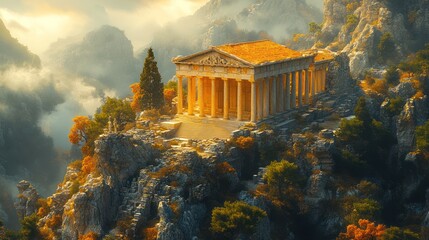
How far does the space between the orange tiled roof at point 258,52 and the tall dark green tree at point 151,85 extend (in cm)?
1243

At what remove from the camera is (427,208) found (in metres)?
118

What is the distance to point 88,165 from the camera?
10950 cm

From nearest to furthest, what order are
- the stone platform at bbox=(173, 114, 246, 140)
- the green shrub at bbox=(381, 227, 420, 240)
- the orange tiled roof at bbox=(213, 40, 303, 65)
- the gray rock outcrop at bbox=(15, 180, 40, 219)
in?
the green shrub at bbox=(381, 227, 420, 240)
the gray rock outcrop at bbox=(15, 180, 40, 219)
the stone platform at bbox=(173, 114, 246, 140)
the orange tiled roof at bbox=(213, 40, 303, 65)

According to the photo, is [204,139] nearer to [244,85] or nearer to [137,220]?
[244,85]

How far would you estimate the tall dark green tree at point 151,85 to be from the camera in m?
130

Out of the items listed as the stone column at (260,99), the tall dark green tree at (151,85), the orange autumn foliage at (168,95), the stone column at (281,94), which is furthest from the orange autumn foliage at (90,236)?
the orange autumn foliage at (168,95)

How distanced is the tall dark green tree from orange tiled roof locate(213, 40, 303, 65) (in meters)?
12.4

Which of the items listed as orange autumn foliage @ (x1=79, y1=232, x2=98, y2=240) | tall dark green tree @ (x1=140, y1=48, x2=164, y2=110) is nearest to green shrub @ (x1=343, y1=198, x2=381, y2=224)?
orange autumn foliage @ (x1=79, y1=232, x2=98, y2=240)

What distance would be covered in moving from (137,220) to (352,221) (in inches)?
1121

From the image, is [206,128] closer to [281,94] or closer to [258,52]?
[281,94]

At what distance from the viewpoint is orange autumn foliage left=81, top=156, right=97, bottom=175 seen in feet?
350

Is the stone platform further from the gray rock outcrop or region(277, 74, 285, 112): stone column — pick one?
the gray rock outcrop

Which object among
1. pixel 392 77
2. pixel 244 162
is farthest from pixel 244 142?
pixel 392 77

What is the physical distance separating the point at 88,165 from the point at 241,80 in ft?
92.7
